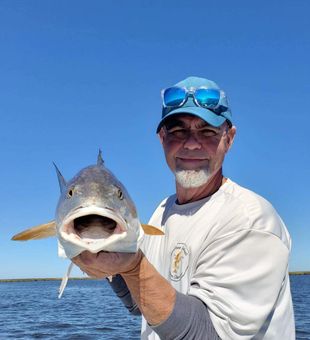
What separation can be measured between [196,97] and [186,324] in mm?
2164

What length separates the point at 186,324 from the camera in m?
2.97

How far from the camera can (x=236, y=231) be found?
3311 mm

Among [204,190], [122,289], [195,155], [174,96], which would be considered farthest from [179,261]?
[174,96]

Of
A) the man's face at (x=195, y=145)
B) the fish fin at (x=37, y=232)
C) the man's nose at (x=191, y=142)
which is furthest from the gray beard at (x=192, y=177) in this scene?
the fish fin at (x=37, y=232)

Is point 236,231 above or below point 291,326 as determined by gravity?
above

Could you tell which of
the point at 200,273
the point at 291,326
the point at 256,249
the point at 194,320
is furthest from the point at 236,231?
the point at 291,326

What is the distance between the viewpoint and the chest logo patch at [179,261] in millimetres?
3762

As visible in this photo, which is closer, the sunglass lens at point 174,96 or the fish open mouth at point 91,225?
the fish open mouth at point 91,225

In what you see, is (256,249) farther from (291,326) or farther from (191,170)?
(191,170)

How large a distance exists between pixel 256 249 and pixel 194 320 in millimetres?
668

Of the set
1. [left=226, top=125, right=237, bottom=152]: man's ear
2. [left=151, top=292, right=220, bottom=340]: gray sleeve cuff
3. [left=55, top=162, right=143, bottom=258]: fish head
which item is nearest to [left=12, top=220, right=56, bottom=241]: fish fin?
[left=55, top=162, right=143, bottom=258]: fish head

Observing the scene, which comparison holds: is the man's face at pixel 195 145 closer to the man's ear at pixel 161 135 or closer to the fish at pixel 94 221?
the man's ear at pixel 161 135

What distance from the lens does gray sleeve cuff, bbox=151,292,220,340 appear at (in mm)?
2969

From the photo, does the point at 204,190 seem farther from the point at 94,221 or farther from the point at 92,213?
the point at 92,213
